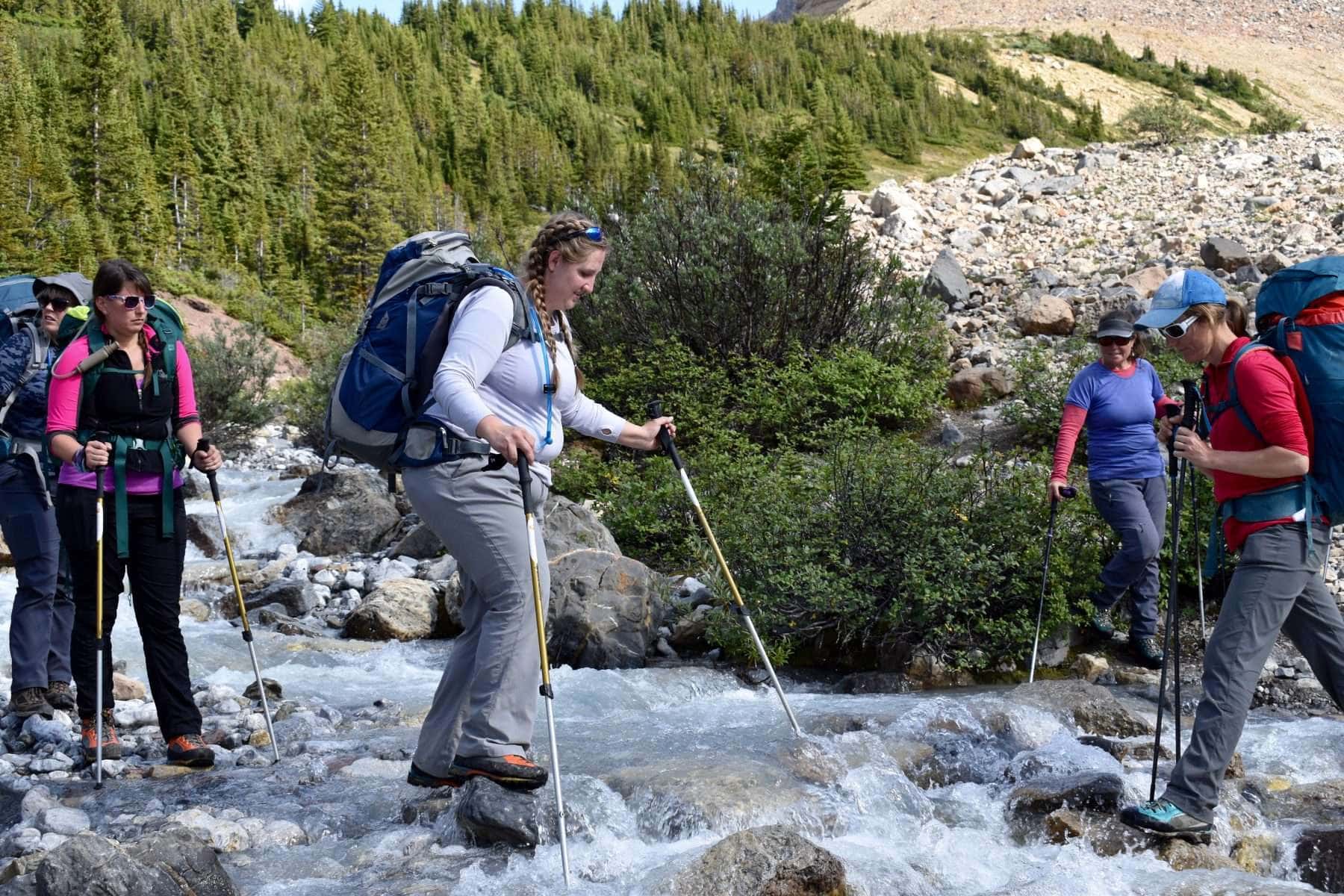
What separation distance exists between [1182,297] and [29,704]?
5.73 m

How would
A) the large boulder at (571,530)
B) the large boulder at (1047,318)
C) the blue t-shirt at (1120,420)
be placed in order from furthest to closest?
the large boulder at (1047,318)
the large boulder at (571,530)
the blue t-shirt at (1120,420)

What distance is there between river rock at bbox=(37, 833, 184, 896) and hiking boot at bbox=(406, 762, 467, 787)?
94 centimetres

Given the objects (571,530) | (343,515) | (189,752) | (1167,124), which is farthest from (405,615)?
(1167,124)

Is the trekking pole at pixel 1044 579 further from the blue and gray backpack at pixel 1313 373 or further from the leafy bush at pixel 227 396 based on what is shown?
the leafy bush at pixel 227 396

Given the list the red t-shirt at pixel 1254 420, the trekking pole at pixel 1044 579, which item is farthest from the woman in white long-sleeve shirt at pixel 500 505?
the trekking pole at pixel 1044 579

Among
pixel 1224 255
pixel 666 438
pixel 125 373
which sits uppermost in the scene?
pixel 1224 255

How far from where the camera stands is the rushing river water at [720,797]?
4113 millimetres

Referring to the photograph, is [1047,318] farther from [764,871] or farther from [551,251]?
[764,871]

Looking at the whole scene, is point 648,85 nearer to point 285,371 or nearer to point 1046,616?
point 285,371

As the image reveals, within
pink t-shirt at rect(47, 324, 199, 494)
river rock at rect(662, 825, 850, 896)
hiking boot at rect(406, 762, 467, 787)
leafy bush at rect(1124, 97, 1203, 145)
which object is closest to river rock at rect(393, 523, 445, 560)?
pink t-shirt at rect(47, 324, 199, 494)

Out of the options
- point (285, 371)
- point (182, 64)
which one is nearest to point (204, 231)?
point (182, 64)

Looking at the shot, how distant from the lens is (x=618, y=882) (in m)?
4.07

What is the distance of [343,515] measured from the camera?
1255 centimetres

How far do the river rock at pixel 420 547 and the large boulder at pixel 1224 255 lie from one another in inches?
453
